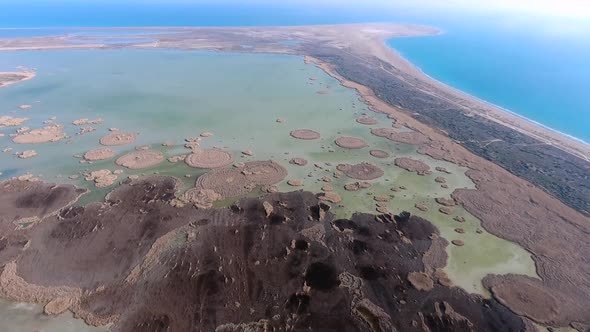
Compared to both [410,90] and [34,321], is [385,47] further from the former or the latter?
[34,321]

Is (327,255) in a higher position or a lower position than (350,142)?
higher

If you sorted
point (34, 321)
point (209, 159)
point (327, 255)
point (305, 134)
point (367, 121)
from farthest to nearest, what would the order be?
point (367, 121), point (305, 134), point (209, 159), point (327, 255), point (34, 321)

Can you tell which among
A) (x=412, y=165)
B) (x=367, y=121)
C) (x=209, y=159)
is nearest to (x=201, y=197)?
(x=209, y=159)

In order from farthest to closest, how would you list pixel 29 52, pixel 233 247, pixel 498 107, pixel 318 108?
1. pixel 29 52
2. pixel 498 107
3. pixel 318 108
4. pixel 233 247

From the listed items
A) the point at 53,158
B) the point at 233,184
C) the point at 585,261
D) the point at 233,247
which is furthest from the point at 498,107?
the point at 53,158

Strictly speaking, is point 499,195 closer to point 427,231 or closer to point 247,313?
point 427,231

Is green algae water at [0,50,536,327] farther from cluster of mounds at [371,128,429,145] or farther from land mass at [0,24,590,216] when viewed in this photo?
land mass at [0,24,590,216]

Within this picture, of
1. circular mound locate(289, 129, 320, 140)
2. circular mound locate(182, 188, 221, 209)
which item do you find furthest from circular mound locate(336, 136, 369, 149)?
circular mound locate(182, 188, 221, 209)
